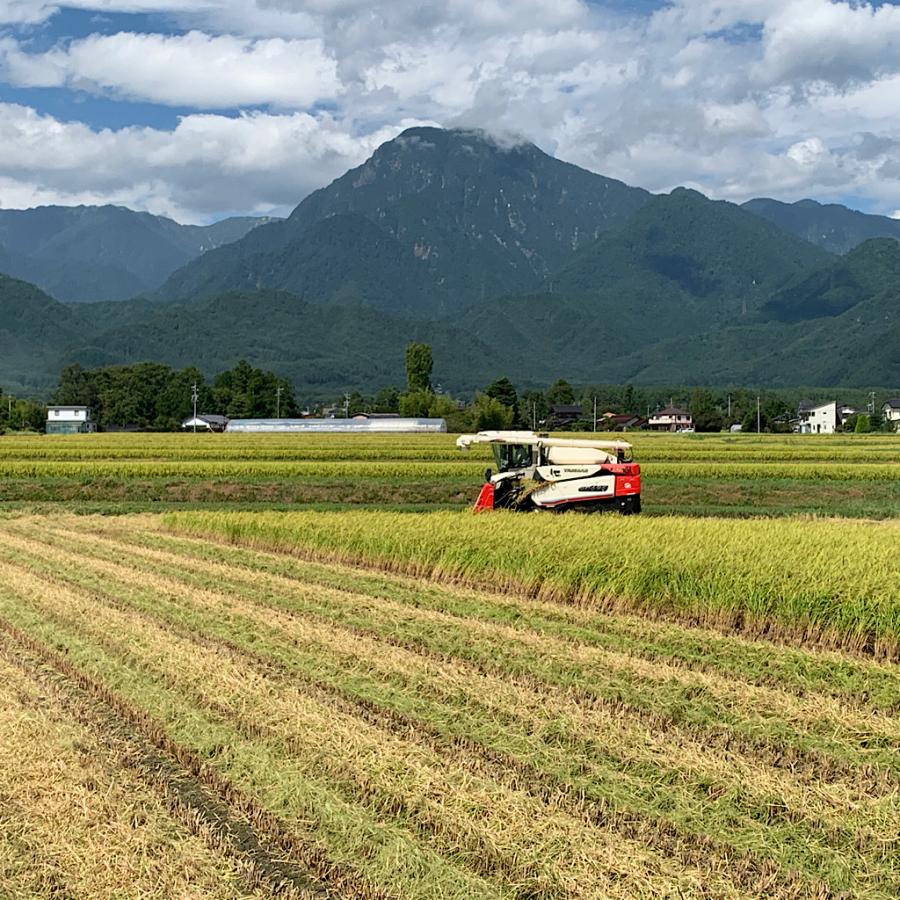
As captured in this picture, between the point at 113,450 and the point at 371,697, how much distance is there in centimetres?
4962

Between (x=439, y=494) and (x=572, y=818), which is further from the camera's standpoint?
(x=439, y=494)

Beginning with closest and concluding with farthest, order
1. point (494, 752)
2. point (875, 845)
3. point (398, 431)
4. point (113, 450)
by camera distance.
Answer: point (875, 845) → point (494, 752) → point (113, 450) → point (398, 431)

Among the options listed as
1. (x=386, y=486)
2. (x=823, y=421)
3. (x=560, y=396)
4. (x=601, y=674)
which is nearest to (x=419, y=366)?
(x=560, y=396)

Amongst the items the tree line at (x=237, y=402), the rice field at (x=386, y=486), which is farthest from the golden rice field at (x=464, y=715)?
the tree line at (x=237, y=402)

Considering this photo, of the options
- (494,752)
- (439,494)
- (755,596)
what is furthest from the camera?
(439,494)

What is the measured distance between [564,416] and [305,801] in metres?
151

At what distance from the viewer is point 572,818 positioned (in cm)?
721

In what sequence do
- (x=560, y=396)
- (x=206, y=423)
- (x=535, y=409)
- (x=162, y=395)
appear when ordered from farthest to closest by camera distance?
(x=560, y=396)
(x=535, y=409)
(x=162, y=395)
(x=206, y=423)

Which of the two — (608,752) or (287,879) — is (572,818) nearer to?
(608,752)

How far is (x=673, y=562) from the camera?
15266mm

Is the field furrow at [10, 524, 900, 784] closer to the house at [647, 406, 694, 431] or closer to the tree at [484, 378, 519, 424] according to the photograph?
the tree at [484, 378, 519, 424]

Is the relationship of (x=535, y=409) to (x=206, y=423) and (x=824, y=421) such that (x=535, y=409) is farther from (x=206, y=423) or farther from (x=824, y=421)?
(x=206, y=423)

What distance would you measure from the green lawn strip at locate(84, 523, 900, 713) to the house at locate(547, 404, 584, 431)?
5053 inches

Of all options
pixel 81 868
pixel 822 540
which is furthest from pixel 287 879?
pixel 822 540
